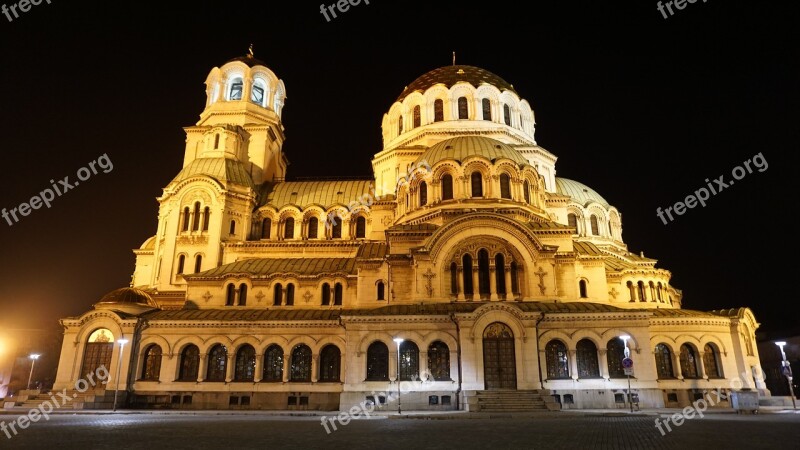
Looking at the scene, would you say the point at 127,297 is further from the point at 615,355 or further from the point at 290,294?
the point at 615,355

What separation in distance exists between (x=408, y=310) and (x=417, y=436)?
47.4ft

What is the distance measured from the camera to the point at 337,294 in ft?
112

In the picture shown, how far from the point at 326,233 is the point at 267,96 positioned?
16.7 meters

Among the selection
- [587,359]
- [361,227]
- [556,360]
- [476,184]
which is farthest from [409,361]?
[361,227]

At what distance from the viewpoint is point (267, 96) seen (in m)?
48.9

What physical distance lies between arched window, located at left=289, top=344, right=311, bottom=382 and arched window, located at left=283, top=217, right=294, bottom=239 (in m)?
12.6

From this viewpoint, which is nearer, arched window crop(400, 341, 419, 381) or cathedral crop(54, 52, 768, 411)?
cathedral crop(54, 52, 768, 411)

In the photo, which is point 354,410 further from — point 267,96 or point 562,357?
point 267,96

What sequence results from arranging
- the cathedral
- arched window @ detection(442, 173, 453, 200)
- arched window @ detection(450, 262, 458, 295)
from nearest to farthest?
the cathedral → arched window @ detection(450, 262, 458, 295) → arched window @ detection(442, 173, 453, 200)

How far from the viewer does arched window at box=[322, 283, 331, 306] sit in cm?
3419

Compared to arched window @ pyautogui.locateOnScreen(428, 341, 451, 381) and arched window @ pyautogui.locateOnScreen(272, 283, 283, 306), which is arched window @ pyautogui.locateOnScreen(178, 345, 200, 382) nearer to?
arched window @ pyautogui.locateOnScreen(272, 283, 283, 306)

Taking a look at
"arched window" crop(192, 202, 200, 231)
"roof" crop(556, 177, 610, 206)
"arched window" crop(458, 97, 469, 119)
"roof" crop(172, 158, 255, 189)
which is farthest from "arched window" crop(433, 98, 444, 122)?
"arched window" crop(192, 202, 200, 231)

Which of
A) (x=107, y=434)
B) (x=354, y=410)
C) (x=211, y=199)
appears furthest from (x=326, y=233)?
(x=107, y=434)

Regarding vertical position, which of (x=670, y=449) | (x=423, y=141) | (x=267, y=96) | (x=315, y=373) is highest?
(x=267, y=96)
